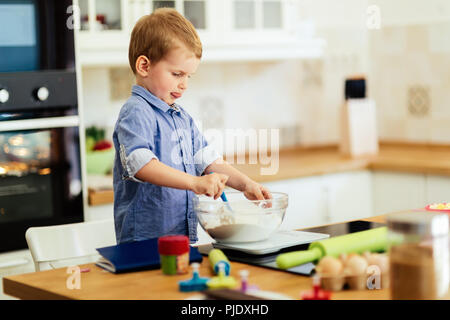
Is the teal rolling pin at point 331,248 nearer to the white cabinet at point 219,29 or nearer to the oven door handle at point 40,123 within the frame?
the oven door handle at point 40,123

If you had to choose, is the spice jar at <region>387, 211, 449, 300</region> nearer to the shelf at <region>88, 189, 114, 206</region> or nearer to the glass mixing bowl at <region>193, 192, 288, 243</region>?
the glass mixing bowl at <region>193, 192, 288, 243</region>

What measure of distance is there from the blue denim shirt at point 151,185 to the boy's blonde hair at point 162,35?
10 cm

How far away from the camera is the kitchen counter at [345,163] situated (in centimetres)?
293

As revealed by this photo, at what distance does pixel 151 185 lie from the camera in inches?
68.7

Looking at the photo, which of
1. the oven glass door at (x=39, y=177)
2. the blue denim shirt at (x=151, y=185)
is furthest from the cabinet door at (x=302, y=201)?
the blue denim shirt at (x=151, y=185)

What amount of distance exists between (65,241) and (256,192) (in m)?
0.47

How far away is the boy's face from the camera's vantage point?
5.66ft

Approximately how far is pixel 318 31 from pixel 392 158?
80cm

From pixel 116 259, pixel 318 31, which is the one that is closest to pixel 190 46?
pixel 116 259

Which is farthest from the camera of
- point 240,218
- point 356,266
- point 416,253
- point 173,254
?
point 240,218

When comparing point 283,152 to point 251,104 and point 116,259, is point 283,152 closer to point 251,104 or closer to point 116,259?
point 251,104

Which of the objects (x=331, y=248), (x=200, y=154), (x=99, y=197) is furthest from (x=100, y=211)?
(x=331, y=248)

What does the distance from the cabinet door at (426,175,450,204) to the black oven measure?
55.6 inches

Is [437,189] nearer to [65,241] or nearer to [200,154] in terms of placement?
[200,154]
